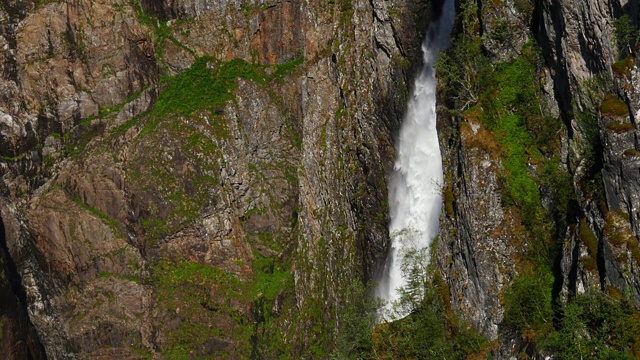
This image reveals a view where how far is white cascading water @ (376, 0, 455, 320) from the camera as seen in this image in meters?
55.2

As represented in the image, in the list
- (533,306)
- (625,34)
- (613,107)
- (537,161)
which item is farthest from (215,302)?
(625,34)

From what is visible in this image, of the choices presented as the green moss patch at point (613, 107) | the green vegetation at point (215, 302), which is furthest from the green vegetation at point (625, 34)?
the green vegetation at point (215, 302)

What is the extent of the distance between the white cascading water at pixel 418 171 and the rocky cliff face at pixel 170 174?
739cm

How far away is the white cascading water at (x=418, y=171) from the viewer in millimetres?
55250

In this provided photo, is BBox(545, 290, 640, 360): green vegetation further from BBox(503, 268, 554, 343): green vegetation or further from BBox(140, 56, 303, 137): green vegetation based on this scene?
BBox(140, 56, 303, 137): green vegetation

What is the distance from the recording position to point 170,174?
73.4m

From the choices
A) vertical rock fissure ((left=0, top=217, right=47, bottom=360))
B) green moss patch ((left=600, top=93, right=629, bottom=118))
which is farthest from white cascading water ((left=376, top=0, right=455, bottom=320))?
vertical rock fissure ((left=0, top=217, right=47, bottom=360))

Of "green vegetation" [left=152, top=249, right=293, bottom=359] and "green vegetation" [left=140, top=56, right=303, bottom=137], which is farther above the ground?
"green vegetation" [left=140, top=56, right=303, bottom=137]

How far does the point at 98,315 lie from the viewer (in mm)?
71188

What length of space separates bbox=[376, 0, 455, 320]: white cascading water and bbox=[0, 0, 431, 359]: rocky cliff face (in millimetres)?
7389

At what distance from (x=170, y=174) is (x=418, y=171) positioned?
81.2 ft

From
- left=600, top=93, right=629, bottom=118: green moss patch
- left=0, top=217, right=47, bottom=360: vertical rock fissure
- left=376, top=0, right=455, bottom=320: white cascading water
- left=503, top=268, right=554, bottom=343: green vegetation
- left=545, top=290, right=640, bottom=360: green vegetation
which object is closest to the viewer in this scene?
left=545, top=290, right=640, bottom=360: green vegetation

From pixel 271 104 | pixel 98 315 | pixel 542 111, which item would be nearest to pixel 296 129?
pixel 271 104

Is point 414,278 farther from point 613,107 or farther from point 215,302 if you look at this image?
point 215,302
